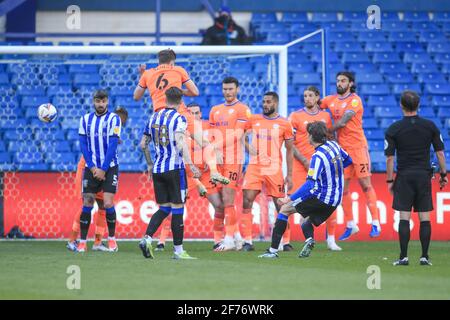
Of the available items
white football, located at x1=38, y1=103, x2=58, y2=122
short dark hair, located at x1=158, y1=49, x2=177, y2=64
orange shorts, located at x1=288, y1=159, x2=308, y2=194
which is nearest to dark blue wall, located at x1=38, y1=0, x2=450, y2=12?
white football, located at x1=38, y1=103, x2=58, y2=122

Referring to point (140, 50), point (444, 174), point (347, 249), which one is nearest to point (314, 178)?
point (444, 174)

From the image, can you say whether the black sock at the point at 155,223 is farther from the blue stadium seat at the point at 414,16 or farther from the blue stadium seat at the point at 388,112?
the blue stadium seat at the point at 414,16

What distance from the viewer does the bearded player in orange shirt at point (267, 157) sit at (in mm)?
12883

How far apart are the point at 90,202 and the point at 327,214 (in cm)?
306

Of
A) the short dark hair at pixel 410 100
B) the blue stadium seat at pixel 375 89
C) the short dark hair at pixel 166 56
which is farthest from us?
the blue stadium seat at pixel 375 89

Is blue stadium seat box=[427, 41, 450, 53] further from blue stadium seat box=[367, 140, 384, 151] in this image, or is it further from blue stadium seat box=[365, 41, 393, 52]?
blue stadium seat box=[367, 140, 384, 151]

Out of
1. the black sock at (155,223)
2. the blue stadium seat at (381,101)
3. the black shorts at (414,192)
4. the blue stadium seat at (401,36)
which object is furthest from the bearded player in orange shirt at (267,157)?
the blue stadium seat at (401,36)

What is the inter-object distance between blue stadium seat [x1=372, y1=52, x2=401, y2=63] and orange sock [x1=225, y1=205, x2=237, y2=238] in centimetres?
886

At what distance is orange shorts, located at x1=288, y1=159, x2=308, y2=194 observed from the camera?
1359 cm

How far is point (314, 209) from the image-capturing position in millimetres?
11312

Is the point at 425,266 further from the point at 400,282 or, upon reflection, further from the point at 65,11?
the point at 65,11

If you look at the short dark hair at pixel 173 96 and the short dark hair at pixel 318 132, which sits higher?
the short dark hair at pixel 173 96

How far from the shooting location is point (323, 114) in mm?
13391

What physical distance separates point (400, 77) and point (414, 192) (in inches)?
416
